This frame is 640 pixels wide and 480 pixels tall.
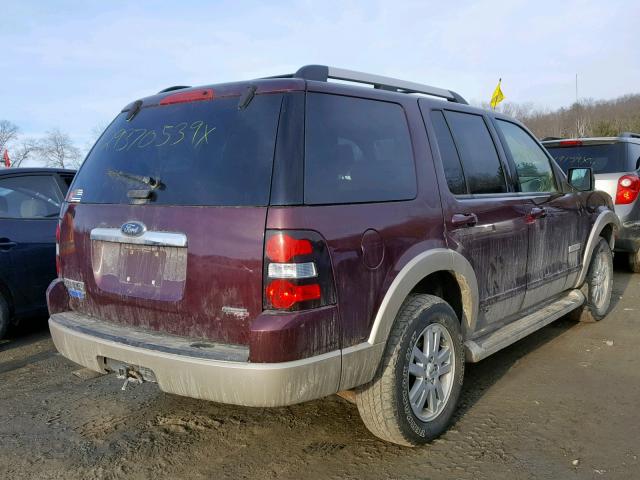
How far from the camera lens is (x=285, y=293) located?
2.35 meters

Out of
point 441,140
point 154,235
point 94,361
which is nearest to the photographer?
point 154,235

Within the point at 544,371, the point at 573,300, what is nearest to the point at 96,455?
the point at 544,371

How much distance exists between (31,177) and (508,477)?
479 centimetres

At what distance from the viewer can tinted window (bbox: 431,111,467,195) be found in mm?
3326

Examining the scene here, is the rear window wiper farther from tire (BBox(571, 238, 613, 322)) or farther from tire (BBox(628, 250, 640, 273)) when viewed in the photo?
tire (BBox(628, 250, 640, 273))

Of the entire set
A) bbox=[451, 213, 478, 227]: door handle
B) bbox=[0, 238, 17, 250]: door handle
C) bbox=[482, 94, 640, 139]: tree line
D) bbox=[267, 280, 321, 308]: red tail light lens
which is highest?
bbox=[482, 94, 640, 139]: tree line

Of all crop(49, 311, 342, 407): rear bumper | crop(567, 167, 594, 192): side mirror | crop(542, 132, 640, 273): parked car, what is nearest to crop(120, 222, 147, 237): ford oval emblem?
crop(49, 311, 342, 407): rear bumper

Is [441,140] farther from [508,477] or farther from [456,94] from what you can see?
[508,477]

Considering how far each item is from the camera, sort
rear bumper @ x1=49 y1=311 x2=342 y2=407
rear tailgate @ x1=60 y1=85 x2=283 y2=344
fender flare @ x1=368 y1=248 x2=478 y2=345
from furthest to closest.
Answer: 1. fender flare @ x1=368 y1=248 x2=478 y2=345
2. rear tailgate @ x1=60 y1=85 x2=283 y2=344
3. rear bumper @ x1=49 y1=311 x2=342 y2=407

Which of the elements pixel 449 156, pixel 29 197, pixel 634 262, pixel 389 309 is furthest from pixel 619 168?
pixel 29 197

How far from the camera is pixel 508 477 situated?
2686mm

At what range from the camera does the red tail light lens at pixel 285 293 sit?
7.70 ft

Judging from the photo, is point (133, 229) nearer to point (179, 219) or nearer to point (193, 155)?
point (179, 219)

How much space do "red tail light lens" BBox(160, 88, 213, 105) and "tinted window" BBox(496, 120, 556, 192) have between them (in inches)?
89.6
